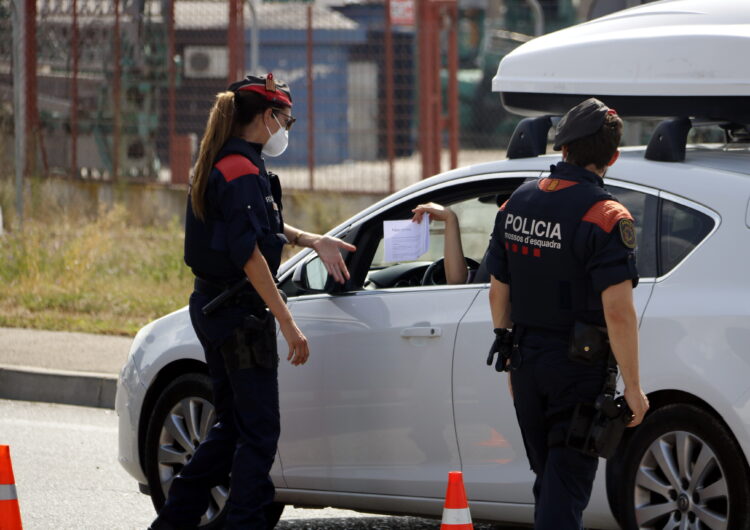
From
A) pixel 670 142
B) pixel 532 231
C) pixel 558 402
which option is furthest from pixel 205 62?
pixel 558 402

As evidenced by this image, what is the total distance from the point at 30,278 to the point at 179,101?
274 inches

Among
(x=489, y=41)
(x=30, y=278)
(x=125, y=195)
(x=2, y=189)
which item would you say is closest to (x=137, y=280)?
(x=30, y=278)

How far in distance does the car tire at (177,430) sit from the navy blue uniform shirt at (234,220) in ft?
2.73

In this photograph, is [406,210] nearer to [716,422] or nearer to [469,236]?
[716,422]

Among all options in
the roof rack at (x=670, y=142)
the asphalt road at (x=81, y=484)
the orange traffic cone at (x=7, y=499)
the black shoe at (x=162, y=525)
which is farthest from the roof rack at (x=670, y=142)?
the orange traffic cone at (x=7, y=499)

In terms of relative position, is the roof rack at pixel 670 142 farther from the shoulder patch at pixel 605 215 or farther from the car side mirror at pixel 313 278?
the car side mirror at pixel 313 278

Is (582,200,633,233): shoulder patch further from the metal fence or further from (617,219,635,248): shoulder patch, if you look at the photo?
the metal fence

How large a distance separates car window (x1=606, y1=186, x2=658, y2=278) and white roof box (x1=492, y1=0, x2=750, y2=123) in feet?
1.68

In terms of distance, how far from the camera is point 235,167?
5262mm

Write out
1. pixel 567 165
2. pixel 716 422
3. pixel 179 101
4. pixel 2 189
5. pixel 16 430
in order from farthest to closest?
1. pixel 179 101
2. pixel 2 189
3. pixel 16 430
4. pixel 716 422
5. pixel 567 165

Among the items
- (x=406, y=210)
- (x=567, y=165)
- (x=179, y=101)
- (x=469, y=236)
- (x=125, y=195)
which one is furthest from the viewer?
(x=179, y=101)

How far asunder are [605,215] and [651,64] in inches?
56.1

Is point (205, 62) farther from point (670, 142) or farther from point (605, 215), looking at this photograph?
point (605, 215)

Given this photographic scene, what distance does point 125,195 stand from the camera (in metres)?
17.5
